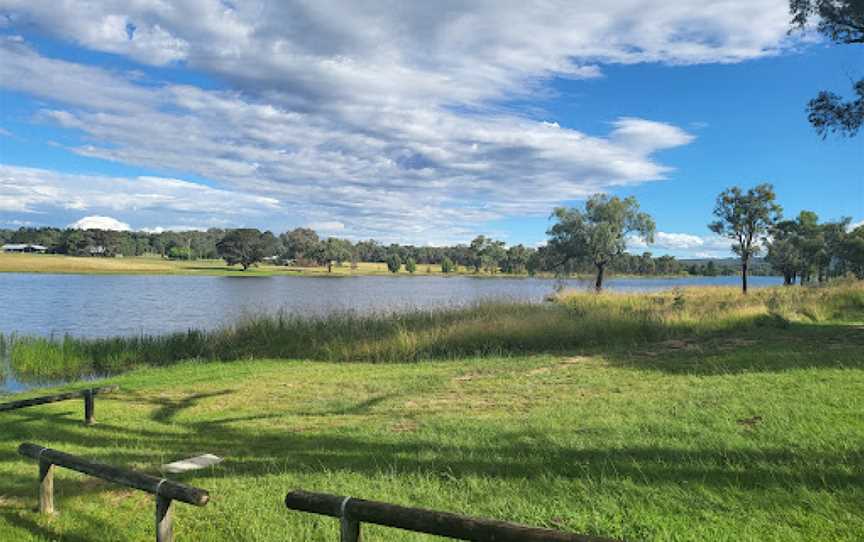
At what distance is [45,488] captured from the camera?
14.5 feet

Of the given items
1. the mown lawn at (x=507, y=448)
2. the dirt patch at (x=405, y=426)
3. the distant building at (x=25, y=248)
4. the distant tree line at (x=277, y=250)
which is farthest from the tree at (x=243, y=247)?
the dirt patch at (x=405, y=426)

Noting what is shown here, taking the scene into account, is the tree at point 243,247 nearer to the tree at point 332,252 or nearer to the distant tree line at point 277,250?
the distant tree line at point 277,250

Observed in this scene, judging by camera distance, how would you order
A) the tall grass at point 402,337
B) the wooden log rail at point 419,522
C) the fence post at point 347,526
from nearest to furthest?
the wooden log rail at point 419,522 → the fence post at point 347,526 → the tall grass at point 402,337

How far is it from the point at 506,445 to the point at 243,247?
350 feet

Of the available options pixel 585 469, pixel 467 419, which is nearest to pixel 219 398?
pixel 467 419

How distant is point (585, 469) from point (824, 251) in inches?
2290

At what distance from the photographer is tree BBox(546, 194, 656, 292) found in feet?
152

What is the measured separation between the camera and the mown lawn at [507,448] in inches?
154

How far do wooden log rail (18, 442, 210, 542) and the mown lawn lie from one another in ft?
0.85

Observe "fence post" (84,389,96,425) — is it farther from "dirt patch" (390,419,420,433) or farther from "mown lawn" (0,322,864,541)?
"dirt patch" (390,419,420,433)

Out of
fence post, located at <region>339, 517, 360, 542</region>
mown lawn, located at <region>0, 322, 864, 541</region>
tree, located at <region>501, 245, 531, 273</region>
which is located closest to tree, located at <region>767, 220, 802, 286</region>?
mown lawn, located at <region>0, 322, 864, 541</region>

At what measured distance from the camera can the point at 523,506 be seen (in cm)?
400

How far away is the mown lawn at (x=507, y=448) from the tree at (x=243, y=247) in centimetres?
10044

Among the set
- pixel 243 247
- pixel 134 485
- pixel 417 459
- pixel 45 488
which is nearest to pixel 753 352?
pixel 417 459
